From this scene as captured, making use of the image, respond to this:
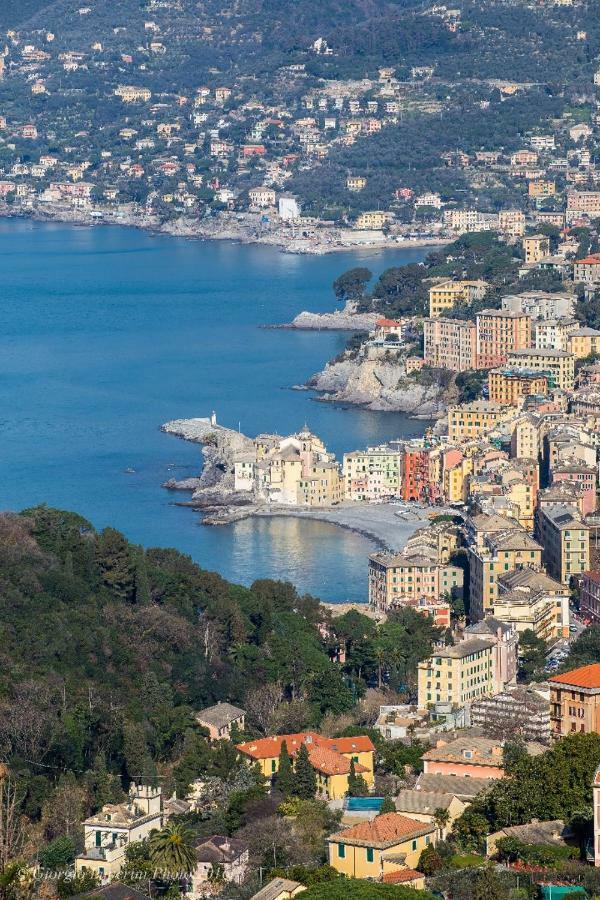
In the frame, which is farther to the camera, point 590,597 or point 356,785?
point 590,597

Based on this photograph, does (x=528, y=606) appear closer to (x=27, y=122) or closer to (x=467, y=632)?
(x=467, y=632)

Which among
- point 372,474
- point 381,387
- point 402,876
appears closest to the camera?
point 402,876

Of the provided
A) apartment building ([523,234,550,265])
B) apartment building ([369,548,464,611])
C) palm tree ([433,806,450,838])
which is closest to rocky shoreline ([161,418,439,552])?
apartment building ([369,548,464,611])

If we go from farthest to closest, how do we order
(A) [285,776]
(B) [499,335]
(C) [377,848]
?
(B) [499,335]
(A) [285,776]
(C) [377,848]

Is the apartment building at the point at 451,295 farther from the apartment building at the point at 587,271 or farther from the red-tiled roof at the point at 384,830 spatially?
the red-tiled roof at the point at 384,830

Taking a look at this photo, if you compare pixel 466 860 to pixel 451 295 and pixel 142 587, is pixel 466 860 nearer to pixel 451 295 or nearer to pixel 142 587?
pixel 142 587

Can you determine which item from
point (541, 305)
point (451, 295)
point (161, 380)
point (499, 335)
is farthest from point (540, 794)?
point (451, 295)

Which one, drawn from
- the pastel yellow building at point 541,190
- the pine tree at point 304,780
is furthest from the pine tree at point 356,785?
the pastel yellow building at point 541,190

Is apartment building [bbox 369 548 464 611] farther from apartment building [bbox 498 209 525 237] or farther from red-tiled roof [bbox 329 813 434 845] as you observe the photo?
apartment building [bbox 498 209 525 237]
